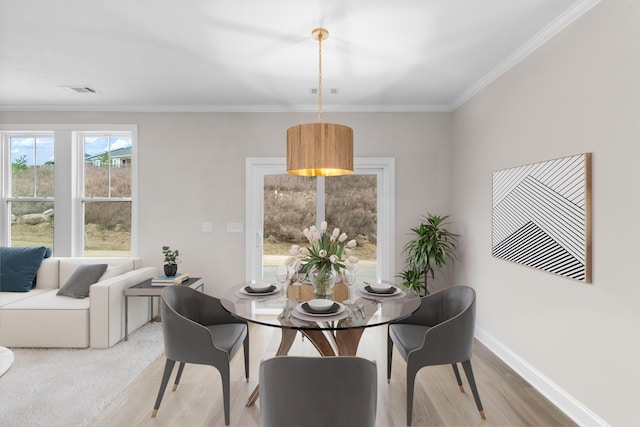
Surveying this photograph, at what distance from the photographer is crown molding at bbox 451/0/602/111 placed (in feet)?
6.94

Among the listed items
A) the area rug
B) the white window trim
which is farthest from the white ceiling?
the area rug

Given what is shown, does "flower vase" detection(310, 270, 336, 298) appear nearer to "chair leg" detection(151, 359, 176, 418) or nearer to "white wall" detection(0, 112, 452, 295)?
"chair leg" detection(151, 359, 176, 418)

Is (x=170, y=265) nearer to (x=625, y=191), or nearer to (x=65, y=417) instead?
(x=65, y=417)

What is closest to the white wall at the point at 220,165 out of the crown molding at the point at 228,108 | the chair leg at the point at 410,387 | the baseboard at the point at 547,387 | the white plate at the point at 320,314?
the crown molding at the point at 228,108

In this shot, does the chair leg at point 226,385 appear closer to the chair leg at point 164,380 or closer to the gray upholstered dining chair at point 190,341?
the gray upholstered dining chair at point 190,341

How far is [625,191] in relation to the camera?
1.84 meters

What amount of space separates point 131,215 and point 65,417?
98.6 inches

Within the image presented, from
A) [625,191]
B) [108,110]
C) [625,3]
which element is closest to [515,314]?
[625,191]

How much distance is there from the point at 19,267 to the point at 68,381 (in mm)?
1755

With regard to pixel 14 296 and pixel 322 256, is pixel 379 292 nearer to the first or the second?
pixel 322 256

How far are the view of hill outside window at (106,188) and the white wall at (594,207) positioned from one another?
4110mm

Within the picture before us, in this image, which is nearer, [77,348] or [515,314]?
[515,314]

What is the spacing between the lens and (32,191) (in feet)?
14.1

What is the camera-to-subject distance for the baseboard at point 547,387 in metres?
2.10
